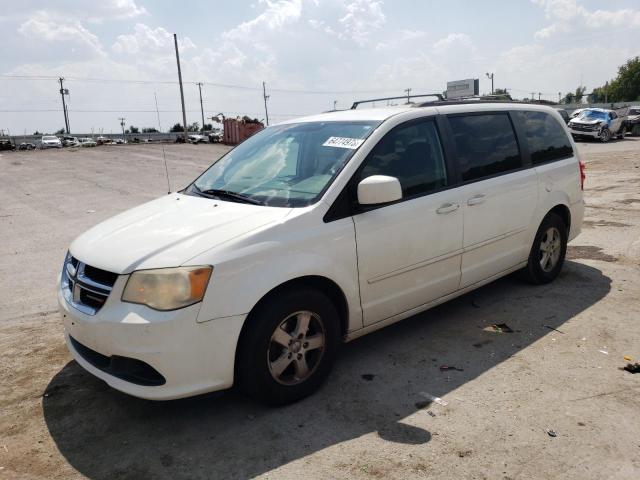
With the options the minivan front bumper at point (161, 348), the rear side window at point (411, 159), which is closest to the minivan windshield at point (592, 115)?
the rear side window at point (411, 159)

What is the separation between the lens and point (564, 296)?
5.23 m

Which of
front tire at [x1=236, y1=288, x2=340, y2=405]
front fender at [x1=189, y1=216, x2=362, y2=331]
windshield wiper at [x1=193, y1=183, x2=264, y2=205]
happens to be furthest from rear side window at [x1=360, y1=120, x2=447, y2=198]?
front tire at [x1=236, y1=288, x2=340, y2=405]

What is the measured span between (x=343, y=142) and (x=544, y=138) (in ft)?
8.40

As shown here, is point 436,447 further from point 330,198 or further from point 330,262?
point 330,198

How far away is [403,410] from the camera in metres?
3.32

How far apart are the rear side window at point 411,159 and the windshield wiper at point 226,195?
777 millimetres

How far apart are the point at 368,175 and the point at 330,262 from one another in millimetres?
707

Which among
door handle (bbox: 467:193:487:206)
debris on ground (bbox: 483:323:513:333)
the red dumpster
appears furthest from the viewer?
the red dumpster

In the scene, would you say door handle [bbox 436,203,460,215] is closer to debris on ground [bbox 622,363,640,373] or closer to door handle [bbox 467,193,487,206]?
door handle [bbox 467,193,487,206]

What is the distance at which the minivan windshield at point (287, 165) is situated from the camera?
3.66m

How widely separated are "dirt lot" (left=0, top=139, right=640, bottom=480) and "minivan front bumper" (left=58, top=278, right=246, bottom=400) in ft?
1.15

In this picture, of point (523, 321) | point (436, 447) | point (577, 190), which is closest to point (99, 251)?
point (436, 447)

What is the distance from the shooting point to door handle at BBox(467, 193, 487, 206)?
433 cm

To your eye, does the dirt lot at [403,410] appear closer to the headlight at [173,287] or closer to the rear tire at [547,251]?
the rear tire at [547,251]
